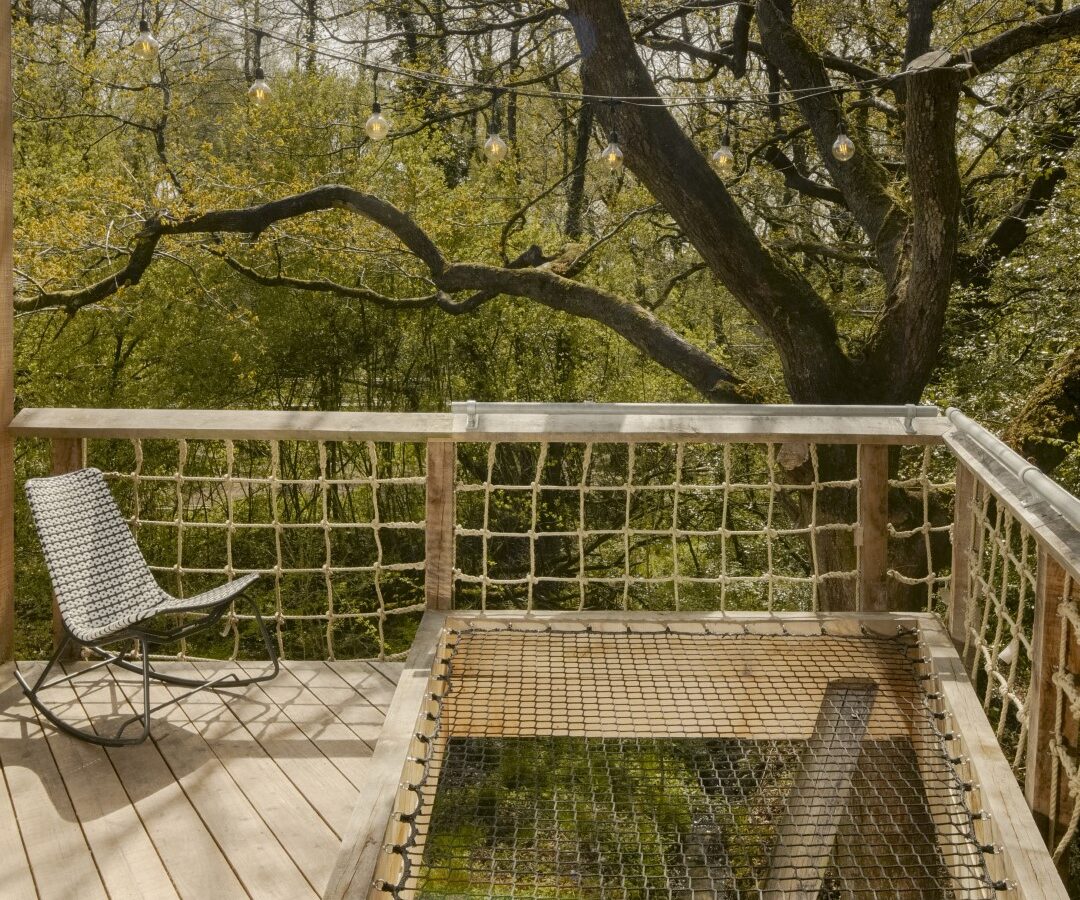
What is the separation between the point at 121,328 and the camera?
9.34 meters

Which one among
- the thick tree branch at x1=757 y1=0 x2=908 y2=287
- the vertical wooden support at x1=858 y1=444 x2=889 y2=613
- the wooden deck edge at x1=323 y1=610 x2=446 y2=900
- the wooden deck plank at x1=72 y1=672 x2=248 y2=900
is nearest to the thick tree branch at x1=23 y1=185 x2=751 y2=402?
the thick tree branch at x1=757 y1=0 x2=908 y2=287

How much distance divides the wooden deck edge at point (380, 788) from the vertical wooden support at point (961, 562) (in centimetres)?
149

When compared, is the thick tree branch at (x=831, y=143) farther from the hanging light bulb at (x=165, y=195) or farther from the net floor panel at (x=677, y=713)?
the hanging light bulb at (x=165, y=195)

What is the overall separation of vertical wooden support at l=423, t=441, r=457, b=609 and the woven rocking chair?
51cm

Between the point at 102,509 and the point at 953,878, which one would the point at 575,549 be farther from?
the point at 953,878

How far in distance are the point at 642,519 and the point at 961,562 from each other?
6995 mm

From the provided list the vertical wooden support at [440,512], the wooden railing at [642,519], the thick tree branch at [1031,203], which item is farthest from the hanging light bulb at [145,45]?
the thick tree branch at [1031,203]

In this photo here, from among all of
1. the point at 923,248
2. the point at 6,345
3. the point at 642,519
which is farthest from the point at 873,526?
the point at 642,519

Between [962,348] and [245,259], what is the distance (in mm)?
6091

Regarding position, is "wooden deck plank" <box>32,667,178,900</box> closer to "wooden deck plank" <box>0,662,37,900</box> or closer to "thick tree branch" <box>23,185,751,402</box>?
"wooden deck plank" <box>0,662,37,900</box>

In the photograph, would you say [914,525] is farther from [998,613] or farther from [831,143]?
[998,613]

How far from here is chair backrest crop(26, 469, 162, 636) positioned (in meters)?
2.63

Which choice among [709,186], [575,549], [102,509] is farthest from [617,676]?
[575,549]

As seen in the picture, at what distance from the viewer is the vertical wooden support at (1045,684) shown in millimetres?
1965
